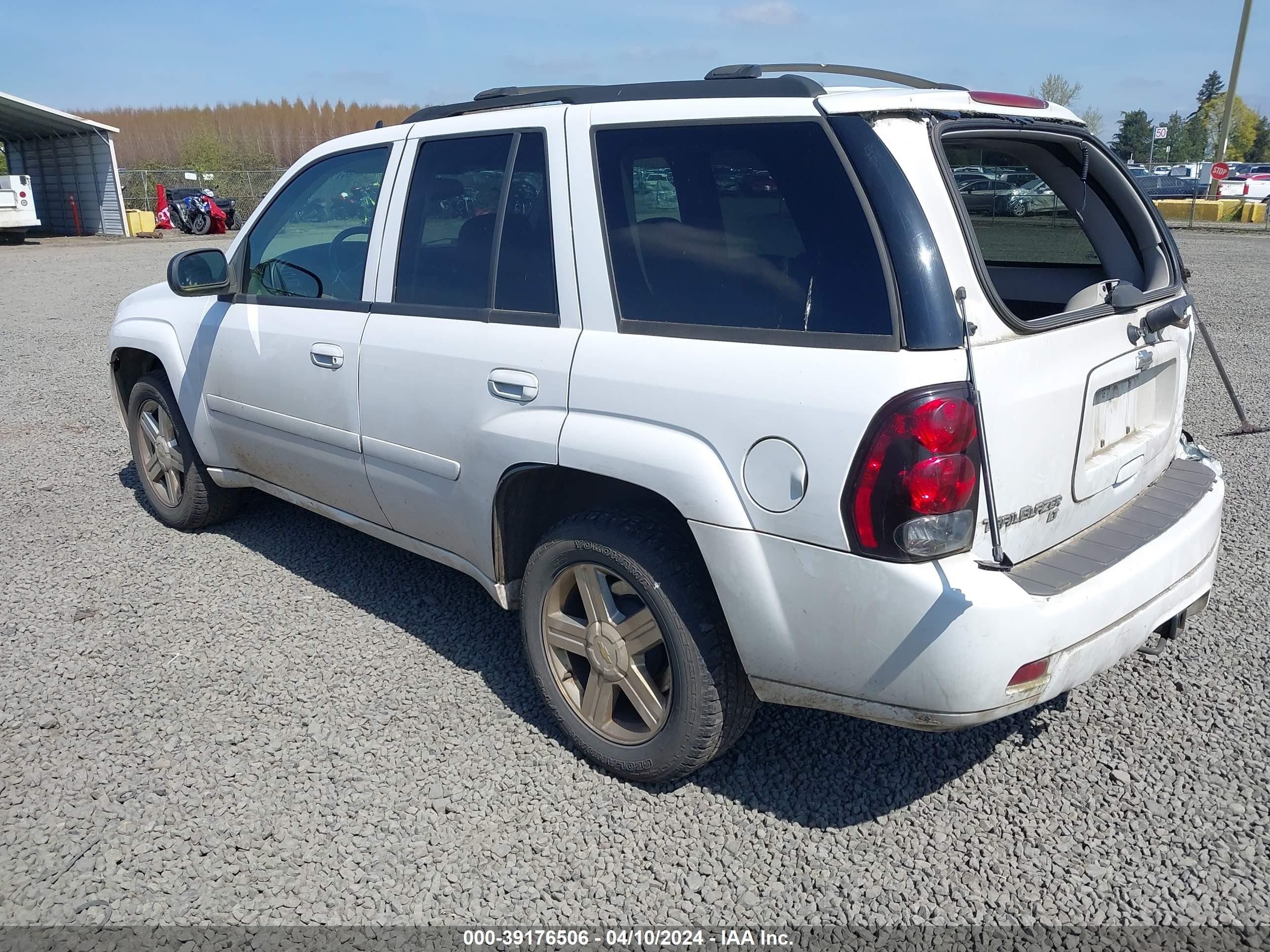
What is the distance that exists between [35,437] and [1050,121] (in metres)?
6.99

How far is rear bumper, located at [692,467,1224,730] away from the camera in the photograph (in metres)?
2.34

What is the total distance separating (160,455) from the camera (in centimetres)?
513

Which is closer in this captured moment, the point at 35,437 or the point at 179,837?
the point at 179,837

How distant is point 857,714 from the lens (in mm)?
2582

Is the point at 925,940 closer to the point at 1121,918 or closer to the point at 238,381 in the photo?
the point at 1121,918

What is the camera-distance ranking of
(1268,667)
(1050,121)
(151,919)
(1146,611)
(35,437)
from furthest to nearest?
(35,437) → (1268,667) → (1050,121) → (1146,611) → (151,919)

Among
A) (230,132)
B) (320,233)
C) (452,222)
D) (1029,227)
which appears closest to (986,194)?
(1029,227)

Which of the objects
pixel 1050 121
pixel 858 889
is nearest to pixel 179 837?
pixel 858 889

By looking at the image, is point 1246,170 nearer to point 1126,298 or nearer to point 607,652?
point 1126,298

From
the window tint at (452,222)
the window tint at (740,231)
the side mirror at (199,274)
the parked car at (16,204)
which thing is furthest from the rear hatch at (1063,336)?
the parked car at (16,204)

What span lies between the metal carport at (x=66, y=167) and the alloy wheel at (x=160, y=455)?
27561 mm

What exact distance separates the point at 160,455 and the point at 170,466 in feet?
0.28

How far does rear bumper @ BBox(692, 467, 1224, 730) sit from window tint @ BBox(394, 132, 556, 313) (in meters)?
1.09

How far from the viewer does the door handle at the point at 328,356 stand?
3.73m
